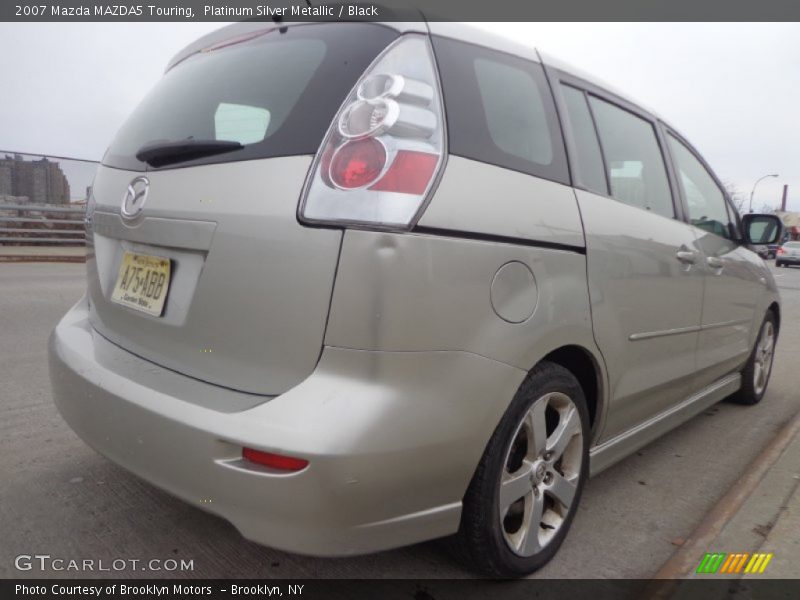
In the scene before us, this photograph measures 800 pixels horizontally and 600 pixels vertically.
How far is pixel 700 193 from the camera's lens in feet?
10.7

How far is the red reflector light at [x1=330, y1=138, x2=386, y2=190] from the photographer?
1.50 m

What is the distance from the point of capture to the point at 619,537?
2.27 meters

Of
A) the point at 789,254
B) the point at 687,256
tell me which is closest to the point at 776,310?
the point at 687,256

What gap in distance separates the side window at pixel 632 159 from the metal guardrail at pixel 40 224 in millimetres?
12078

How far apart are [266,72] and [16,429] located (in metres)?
2.25

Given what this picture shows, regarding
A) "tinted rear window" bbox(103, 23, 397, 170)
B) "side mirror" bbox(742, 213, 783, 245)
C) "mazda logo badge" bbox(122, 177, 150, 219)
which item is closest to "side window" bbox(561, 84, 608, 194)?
"tinted rear window" bbox(103, 23, 397, 170)

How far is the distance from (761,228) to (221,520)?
3.56 m

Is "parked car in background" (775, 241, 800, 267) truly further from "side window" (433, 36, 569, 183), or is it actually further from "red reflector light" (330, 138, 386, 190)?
"red reflector light" (330, 138, 386, 190)

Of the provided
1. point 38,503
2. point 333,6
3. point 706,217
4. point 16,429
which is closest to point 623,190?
point 706,217

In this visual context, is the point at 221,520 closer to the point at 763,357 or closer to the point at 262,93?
the point at 262,93

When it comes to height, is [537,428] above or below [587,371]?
below

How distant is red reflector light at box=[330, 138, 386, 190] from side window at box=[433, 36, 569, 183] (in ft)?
0.72

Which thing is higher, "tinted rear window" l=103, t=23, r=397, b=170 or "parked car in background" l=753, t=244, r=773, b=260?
"tinted rear window" l=103, t=23, r=397, b=170

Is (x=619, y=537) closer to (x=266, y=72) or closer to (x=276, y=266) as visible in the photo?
(x=276, y=266)
